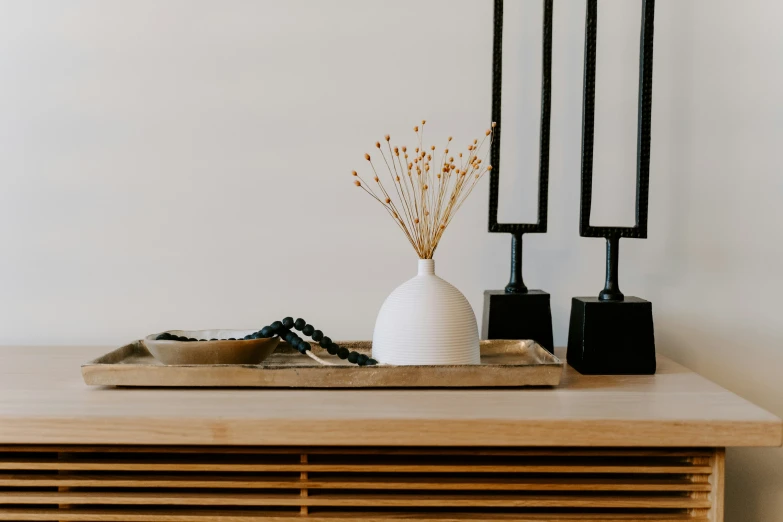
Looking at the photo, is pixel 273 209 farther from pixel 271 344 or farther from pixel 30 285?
pixel 30 285

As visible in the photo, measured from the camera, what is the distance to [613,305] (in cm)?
89

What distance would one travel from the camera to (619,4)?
114cm

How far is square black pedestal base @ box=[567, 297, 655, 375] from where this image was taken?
2.90ft

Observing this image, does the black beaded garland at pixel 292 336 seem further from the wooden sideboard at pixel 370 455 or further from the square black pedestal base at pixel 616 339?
the square black pedestal base at pixel 616 339

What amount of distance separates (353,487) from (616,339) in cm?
43

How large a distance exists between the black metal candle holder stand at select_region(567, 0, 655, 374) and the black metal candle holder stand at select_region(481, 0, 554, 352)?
0.18 feet

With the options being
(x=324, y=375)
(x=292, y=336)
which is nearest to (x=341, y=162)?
(x=292, y=336)

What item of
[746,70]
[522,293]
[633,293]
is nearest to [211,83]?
[522,293]

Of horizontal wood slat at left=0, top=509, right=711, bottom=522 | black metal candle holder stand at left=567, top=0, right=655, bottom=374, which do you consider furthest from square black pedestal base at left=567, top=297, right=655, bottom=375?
horizontal wood slat at left=0, top=509, right=711, bottom=522

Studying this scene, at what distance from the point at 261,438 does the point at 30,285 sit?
76 cm

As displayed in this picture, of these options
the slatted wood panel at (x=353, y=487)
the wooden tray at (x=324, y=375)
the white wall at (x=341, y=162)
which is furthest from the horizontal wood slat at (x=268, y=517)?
the white wall at (x=341, y=162)

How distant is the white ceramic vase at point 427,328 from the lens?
0.83 m

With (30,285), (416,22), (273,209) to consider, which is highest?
(416,22)

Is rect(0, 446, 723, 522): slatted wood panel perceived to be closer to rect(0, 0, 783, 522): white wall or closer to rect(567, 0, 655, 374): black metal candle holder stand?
rect(567, 0, 655, 374): black metal candle holder stand
